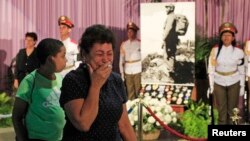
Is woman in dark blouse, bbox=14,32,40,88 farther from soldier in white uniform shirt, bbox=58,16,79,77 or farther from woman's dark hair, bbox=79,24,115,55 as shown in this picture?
woman's dark hair, bbox=79,24,115,55

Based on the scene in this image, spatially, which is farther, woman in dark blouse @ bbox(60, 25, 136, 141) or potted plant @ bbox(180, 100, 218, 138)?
potted plant @ bbox(180, 100, 218, 138)

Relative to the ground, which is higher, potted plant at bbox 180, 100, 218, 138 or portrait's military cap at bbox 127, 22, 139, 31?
portrait's military cap at bbox 127, 22, 139, 31

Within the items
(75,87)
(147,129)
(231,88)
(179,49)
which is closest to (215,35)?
(179,49)

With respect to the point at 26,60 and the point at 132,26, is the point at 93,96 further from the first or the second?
the point at 132,26

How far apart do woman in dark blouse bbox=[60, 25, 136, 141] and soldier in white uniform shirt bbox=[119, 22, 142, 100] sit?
687 cm

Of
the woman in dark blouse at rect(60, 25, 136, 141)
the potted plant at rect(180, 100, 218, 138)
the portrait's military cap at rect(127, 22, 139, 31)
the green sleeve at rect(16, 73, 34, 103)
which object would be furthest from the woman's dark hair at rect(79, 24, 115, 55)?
the portrait's military cap at rect(127, 22, 139, 31)

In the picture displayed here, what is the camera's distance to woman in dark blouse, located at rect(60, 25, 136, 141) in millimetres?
2086

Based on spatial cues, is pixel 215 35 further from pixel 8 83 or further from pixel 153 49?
pixel 8 83

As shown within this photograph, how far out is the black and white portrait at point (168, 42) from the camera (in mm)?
8570

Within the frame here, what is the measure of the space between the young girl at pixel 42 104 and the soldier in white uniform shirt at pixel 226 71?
5.04 m

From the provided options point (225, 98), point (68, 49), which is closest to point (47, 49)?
point (68, 49)

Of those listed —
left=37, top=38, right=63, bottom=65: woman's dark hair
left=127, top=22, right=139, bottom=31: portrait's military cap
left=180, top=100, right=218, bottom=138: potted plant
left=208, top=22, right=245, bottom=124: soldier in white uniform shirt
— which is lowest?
left=180, top=100, right=218, bottom=138: potted plant

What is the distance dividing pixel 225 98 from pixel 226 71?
16.4 inches

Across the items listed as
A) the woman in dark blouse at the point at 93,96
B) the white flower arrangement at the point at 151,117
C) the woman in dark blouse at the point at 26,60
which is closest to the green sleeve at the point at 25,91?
the woman in dark blouse at the point at 93,96
